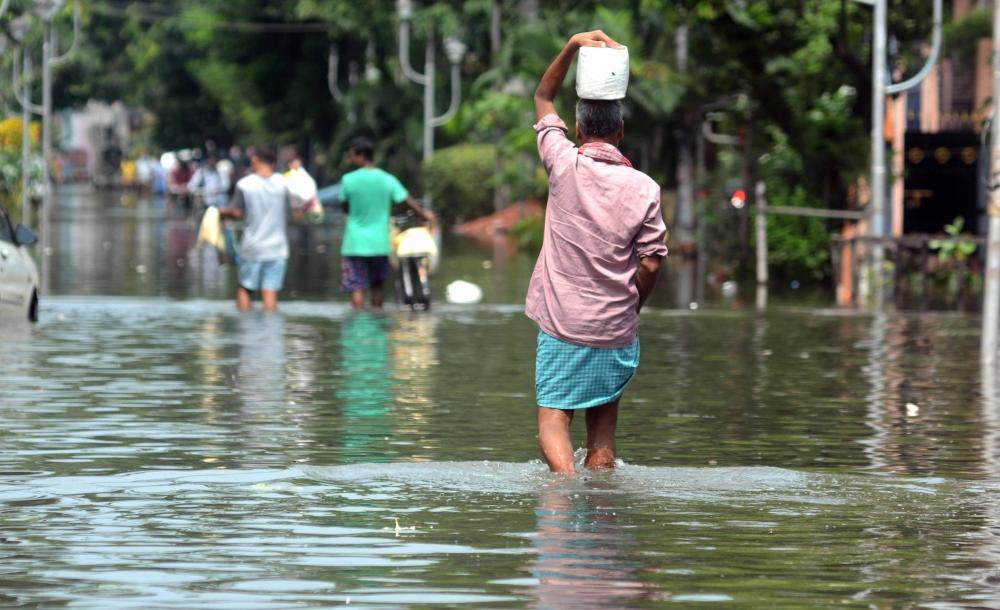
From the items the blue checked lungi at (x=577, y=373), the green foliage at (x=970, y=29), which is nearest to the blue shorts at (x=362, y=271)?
the green foliage at (x=970, y=29)

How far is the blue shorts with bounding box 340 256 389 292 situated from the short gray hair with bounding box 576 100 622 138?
1307cm

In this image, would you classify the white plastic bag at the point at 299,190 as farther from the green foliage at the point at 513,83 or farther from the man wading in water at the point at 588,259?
the man wading in water at the point at 588,259

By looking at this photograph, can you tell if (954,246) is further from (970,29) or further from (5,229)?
(5,229)

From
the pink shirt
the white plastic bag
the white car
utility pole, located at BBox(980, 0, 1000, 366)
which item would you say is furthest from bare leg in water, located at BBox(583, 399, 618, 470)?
the white plastic bag

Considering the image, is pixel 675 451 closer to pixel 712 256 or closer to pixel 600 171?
pixel 600 171

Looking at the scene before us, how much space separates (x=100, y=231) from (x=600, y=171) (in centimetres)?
4198

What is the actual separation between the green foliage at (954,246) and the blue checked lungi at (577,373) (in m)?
16.5

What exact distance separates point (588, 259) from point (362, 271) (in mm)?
13337

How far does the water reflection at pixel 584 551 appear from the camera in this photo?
23.8 feet

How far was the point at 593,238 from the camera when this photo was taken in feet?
30.7

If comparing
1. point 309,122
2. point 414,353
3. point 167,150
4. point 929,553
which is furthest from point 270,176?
point 167,150

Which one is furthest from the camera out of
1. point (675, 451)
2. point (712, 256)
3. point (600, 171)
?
point (712, 256)

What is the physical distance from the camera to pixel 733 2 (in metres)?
28.8

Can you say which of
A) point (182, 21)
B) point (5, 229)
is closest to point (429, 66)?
point (182, 21)
